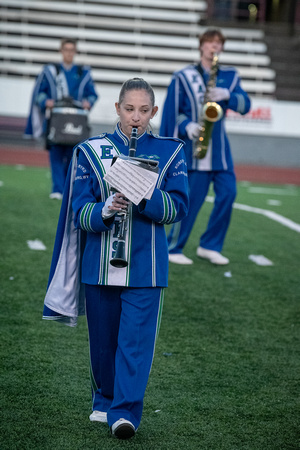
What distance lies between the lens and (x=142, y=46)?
848 inches

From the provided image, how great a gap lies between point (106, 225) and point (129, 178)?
0.24 m

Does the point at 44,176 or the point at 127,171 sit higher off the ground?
the point at 127,171

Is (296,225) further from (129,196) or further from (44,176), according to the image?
(129,196)

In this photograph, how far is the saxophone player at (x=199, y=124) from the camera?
654 centimetres

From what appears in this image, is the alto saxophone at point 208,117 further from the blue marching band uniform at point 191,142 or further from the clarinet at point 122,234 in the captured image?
the clarinet at point 122,234

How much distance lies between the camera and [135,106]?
3137 mm

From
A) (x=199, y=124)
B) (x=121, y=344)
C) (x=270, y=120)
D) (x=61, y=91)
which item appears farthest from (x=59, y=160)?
(x=270, y=120)

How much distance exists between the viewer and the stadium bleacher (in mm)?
20688

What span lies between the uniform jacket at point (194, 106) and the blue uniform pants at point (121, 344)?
11.6 ft

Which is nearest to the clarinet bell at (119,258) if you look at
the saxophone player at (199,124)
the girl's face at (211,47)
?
the saxophone player at (199,124)

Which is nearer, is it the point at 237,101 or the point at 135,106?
the point at 135,106

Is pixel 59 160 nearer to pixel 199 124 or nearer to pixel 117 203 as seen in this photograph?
pixel 199 124

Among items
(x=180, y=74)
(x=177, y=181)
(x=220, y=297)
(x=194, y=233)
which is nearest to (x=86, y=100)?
(x=194, y=233)

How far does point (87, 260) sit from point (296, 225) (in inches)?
252
